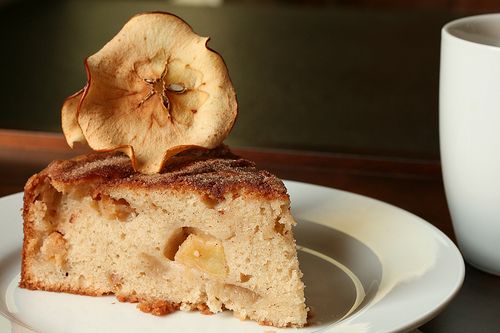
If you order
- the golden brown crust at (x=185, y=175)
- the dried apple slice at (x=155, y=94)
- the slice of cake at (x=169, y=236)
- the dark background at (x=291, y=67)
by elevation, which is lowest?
the dark background at (x=291, y=67)

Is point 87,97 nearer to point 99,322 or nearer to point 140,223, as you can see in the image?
point 140,223

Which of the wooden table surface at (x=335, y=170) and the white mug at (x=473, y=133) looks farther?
the wooden table surface at (x=335, y=170)

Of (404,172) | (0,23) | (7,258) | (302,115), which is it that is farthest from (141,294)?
(0,23)

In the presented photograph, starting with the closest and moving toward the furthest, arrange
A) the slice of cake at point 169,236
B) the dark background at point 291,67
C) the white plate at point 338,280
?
1. the white plate at point 338,280
2. the slice of cake at point 169,236
3. the dark background at point 291,67

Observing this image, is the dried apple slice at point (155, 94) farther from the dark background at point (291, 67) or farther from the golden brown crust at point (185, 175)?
the dark background at point (291, 67)

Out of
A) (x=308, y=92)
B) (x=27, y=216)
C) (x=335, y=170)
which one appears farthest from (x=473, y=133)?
(x=308, y=92)

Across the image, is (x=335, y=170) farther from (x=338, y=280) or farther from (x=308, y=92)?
(x=308, y=92)

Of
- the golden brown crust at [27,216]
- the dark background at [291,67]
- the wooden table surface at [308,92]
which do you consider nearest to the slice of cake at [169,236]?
the golden brown crust at [27,216]
